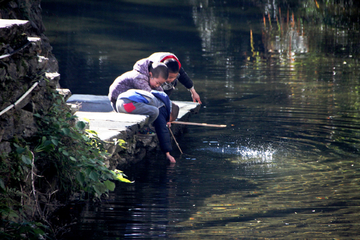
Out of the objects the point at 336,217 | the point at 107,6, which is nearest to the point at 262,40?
the point at 107,6

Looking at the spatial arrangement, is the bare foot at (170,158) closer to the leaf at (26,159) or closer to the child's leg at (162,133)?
the child's leg at (162,133)

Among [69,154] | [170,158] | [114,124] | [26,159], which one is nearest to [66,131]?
[69,154]

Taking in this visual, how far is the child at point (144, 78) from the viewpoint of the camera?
6230mm

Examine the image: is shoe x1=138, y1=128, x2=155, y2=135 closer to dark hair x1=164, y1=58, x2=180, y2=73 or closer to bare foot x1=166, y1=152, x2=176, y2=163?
bare foot x1=166, y1=152, x2=176, y2=163

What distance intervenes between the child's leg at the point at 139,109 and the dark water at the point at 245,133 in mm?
623

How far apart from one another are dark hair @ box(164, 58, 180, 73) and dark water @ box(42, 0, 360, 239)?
3.54ft

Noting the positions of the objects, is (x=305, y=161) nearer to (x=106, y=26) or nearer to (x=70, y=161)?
(x=70, y=161)

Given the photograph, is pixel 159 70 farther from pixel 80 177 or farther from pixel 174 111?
pixel 80 177

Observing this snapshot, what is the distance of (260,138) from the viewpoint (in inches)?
270

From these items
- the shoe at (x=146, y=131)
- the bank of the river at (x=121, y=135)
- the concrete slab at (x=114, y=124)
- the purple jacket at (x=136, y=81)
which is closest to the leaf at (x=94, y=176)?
the bank of the river at (x=121, y=135)

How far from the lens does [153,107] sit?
5.93 metres

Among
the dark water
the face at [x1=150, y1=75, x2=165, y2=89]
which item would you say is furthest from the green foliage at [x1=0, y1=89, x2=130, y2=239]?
the face at [x1=150, y1=75, x2=165, y2=89]

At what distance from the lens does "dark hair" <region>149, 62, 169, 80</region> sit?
20.4ft

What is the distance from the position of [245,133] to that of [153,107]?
183 centimetres
